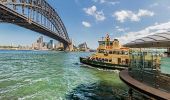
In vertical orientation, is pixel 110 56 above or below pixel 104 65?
above

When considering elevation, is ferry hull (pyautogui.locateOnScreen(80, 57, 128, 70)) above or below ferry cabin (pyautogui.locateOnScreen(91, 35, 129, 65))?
below

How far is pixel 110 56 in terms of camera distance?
135 feet

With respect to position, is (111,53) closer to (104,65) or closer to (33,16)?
(104,65)

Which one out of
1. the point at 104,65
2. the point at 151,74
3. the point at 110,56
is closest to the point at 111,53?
the point at 110,56

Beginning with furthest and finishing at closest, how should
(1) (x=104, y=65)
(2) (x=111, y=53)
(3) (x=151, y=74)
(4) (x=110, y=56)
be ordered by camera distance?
(2) (x=111, y=53) → (4) (x=110, y=56) → (1) (x=104, y=65) → (3) (x=151, y=74)

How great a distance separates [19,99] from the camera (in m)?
15.9

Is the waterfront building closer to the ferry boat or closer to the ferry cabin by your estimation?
the ferry boat

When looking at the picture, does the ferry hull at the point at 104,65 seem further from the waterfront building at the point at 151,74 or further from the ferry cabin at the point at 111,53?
the waterfront building at the point at 151,74

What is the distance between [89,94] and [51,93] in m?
2.86

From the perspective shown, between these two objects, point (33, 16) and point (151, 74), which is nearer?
point (151, 74)

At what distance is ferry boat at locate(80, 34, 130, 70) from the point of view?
39000 millimetres

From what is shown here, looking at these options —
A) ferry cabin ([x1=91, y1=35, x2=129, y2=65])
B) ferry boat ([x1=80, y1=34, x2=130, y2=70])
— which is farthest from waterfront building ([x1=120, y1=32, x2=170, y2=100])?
→ ferry cabin ([x1=91, y1=35, x2=129, y2=65])

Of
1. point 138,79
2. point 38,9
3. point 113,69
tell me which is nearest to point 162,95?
point 138,79

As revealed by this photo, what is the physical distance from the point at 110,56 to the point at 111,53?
3.58ft
